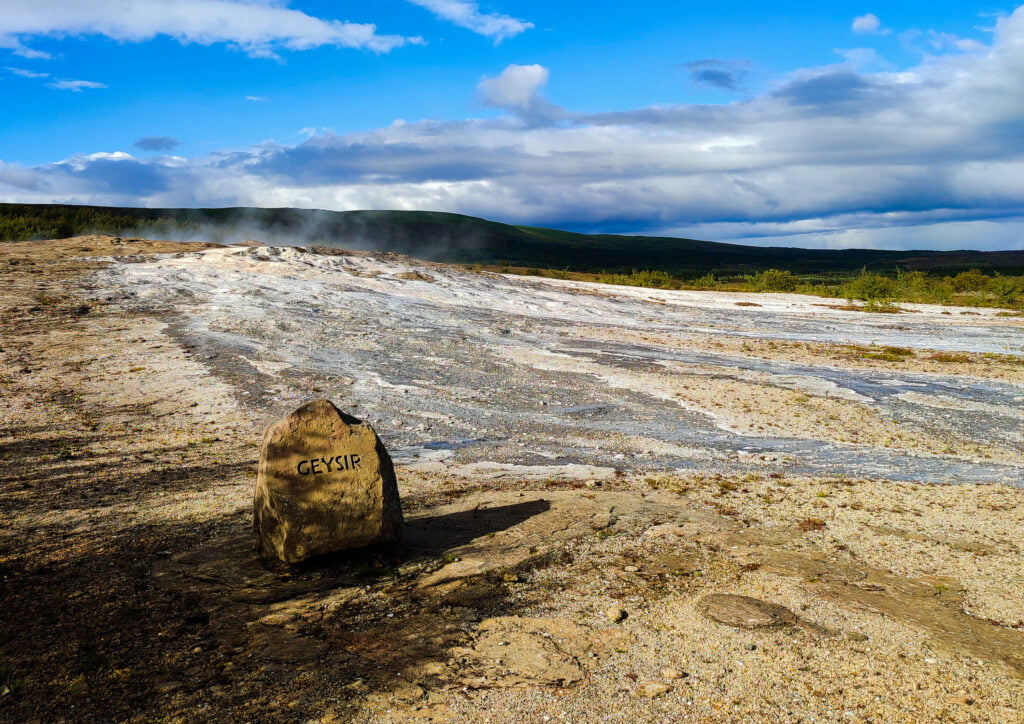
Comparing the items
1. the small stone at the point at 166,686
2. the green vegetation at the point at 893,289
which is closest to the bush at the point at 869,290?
the green vegetation at the point at 893,289

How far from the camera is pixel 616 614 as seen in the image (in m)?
6.95

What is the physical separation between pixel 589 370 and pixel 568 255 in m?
147

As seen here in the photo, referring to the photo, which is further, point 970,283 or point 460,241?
point 460,241

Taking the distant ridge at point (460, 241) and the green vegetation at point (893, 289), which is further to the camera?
the distant ridge at point (460, 241)

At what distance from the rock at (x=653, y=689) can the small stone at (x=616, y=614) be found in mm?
1116

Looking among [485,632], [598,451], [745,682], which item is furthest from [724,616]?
[598,451]

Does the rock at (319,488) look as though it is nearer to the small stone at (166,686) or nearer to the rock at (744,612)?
the small stone at (166,686)

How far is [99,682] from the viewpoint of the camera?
550cm

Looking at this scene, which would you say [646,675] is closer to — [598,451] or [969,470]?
[598,451]

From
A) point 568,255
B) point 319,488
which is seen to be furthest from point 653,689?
point 568,255

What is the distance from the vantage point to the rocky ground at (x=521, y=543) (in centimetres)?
564

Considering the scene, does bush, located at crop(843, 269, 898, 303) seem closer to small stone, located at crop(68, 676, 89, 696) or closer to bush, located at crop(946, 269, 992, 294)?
bush, located at crop(946, 269, 992, 294)

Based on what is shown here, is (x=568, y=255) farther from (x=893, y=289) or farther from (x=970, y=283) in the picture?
(x=893, y=289)

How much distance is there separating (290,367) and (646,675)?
18.1m
